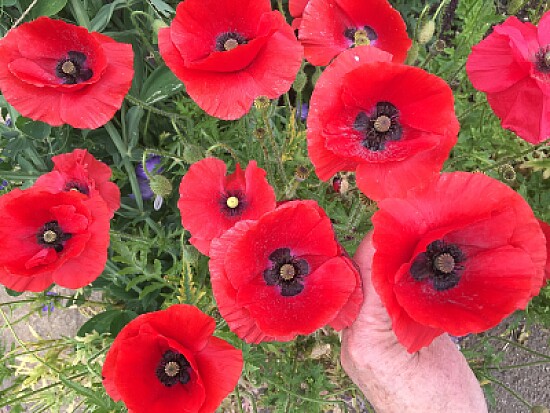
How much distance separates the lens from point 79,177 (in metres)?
1.32

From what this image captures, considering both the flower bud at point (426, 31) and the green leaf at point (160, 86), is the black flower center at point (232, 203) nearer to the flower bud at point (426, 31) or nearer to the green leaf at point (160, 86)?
the green leaf at point (160, 86)

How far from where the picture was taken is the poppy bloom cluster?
1.10 m

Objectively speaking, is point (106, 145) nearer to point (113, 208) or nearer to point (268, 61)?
point (113, 208)

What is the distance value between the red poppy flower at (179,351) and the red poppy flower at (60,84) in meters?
0.45

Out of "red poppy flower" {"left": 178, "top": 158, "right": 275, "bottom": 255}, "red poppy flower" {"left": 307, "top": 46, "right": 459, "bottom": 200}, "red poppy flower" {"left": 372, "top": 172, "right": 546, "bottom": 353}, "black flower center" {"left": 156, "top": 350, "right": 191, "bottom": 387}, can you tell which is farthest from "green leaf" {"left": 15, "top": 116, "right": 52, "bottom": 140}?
"red poppy flower" {"left": 372, "top": 172, "right": 546, "bottom": 353}

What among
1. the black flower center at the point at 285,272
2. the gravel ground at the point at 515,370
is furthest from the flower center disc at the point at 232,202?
the gravel ground at the point at 515,370

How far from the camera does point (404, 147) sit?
Result: 92 centimetres

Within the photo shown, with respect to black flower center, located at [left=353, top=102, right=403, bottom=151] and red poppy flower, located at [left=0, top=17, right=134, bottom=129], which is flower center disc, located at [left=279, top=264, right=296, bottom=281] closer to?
black flower center, located at [left=353, top=102, right=403, bottom=151]

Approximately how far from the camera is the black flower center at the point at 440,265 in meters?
0.94

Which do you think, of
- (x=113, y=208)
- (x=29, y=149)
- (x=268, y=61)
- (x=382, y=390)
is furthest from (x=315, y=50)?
(x=29, y=149)

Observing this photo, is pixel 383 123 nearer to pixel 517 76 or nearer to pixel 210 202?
pixel 517 76

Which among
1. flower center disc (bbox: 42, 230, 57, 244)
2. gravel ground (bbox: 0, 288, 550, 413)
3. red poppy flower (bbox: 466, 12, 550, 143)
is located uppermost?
red poppy flower (bbox: 466, 12, 550, 143)

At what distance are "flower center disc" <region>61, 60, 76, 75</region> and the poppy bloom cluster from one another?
28 cm

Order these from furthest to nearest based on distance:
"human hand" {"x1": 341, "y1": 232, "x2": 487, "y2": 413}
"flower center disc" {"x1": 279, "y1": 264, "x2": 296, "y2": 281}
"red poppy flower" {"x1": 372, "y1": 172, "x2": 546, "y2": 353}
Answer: "human hand" {"x1": 341, "y1": 232, "x2": 487, "y2": 413}, "flower center disc" {"x1": 279, "y1": 264, "x2": 296, "y2": 281}, "red poppy flower" {"x1": 372, "y1": 172, "x2": 546, "y2": 353}
